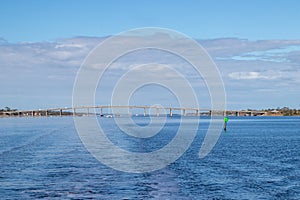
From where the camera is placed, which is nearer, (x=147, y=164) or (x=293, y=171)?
(x=293, y=171)

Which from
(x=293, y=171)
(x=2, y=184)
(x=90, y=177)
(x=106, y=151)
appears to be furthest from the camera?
(x=106, y=151)

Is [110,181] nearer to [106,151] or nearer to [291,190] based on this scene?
[291,190]

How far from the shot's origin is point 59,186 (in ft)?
116

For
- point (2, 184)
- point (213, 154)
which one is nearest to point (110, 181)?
point (2, 184)

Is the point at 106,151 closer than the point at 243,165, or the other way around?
the point at 243,165

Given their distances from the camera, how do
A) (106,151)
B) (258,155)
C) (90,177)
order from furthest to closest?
1. (106,151)
2. (258,155)
3. (90,177)

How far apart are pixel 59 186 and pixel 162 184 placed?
7.01 meters

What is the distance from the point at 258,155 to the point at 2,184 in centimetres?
3109

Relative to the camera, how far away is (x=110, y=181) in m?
37.8

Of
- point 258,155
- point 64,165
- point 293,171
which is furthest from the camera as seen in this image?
point 258,155

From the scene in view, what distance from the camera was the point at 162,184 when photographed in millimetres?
36719

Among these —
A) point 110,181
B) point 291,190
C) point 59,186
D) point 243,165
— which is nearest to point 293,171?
point 243,165

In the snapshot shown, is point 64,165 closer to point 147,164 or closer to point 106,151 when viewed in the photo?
point 147,164

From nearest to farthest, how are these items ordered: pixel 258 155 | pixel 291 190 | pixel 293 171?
1. pixel 291 190
2. pixel 293 171
3. pixel 258 155
